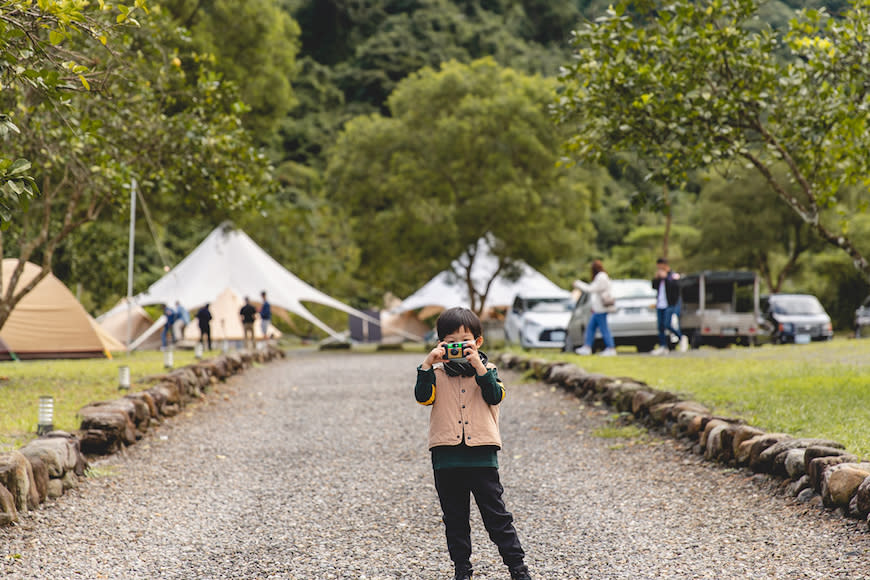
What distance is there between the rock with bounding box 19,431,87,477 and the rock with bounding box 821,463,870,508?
4786mm

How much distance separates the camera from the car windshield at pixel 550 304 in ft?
75.2

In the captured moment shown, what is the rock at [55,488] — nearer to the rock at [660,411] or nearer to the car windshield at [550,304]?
the rock at [660,411]

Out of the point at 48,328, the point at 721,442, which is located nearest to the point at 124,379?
the point at 721,442

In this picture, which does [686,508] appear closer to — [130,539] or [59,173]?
[130,539]

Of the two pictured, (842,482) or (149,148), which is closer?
(842,482)

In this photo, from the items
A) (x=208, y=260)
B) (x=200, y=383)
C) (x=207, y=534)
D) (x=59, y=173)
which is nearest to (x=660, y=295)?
→ (x=200, y=383)

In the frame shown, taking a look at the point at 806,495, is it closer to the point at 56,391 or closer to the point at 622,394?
the point at 622,394

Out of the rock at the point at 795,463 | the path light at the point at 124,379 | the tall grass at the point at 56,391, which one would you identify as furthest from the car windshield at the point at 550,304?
the rock at the point at 795,463

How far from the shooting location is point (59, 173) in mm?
13422

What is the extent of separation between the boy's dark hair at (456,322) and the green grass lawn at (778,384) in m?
3.02

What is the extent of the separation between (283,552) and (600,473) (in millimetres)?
2959

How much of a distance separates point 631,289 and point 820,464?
14.5m

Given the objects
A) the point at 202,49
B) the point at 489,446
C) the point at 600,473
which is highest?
the point at 202,49

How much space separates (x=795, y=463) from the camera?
5.67 metres
